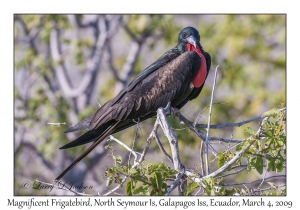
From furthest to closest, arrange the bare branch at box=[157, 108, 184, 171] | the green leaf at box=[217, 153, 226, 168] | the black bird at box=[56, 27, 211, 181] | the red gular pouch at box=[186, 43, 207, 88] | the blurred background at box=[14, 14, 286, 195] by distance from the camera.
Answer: the blurred background at box=[14, 14, 286, 195], the red gular pouch at box=[186, 43, 207, 88], the black bird at box=[56, 27, 211, 181], the bare branch at box=[157, 108, 184, 171], the green leaf at box=[217, 153, 226, 168]

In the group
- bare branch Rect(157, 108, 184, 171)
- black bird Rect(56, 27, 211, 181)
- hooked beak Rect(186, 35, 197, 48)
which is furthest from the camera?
hooked beak Rect(186, 35, 197, 48)

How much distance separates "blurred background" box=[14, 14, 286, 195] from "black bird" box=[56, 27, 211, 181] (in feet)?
11.6

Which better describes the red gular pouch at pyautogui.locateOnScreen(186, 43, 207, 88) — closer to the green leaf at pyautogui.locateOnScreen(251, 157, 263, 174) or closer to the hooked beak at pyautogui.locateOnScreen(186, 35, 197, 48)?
the hooked beak at pyautogui.locateOnScreen(186, 35, 197, 48)

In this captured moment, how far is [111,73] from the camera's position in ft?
31.9

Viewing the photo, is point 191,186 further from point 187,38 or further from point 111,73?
point 111,73

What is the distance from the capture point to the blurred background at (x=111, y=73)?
870cm

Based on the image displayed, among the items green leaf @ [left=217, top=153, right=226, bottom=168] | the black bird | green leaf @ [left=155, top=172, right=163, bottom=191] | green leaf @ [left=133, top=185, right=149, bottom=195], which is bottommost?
green leaf @ [left=133, top=185, right=149, bottom=195]

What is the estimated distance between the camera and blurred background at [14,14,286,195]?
8703 mm

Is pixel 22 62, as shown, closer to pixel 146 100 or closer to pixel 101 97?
pixel 101 97

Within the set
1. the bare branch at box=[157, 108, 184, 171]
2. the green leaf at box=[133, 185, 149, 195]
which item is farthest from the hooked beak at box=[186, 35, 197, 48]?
the green leaf at box=[133, 185, 149, 195]

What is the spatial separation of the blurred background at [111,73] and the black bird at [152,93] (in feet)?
11.6

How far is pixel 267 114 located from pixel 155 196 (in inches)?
30.0
